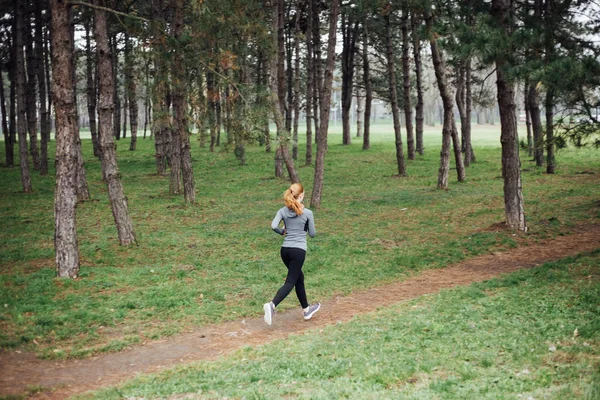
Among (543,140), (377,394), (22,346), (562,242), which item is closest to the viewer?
(377,394)

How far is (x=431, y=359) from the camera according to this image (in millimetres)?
6930

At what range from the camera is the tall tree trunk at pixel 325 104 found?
687 inches

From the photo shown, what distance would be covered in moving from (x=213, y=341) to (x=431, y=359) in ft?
11.0

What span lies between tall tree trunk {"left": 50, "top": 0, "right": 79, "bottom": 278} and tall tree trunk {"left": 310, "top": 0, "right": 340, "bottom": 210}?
7866mm

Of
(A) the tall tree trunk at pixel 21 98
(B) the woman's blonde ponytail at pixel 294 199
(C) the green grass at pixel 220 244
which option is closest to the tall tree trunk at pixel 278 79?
(C) the green grass at pixel 220 244

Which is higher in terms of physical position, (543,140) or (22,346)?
(543,140)

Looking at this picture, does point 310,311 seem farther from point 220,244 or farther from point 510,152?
point 510,152

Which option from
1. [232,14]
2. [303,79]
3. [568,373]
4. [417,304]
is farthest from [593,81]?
[303,79]

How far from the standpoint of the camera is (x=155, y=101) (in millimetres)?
16859

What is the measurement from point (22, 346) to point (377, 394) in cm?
Result: 537

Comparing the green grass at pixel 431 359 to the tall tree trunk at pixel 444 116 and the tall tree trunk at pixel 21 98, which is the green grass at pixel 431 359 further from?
the tall tree trunk at pixel 21 98

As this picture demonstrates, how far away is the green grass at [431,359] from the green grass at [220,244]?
208 centimetres

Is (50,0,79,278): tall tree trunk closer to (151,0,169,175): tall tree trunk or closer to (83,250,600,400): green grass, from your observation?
(151,0,169,175): tall tree trunk

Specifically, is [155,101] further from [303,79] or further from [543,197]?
[303,79]
